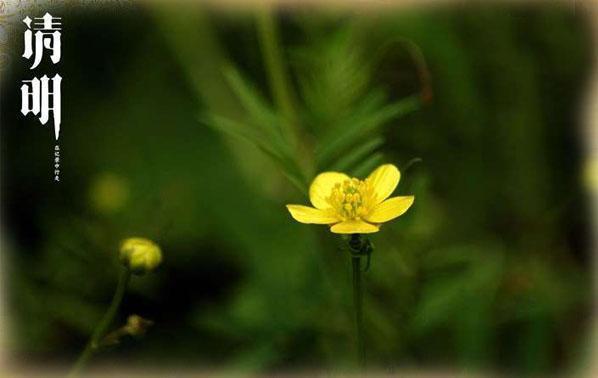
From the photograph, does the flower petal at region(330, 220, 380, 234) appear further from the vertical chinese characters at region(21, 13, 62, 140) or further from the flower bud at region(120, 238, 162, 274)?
the vertical chinese characters at region(21, 13, 62, 140)

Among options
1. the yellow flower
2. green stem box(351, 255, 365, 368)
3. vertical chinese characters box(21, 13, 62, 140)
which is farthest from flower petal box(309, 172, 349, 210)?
vertical chinese characters box(21, 13, 62, 140)

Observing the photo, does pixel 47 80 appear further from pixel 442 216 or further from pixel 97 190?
pixel 442 216

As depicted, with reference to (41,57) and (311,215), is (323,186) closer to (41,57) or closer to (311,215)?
(311,215)

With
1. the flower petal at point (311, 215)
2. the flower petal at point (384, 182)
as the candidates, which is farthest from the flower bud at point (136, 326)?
the flower petal at point (384, 182)

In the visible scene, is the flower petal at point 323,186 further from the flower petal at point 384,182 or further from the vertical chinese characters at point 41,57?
the vertical chinese characters at point 41,57

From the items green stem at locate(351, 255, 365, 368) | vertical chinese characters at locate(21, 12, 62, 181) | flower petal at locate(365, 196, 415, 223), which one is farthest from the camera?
vertical chinese characters at locate(21, 12, 62, 181)

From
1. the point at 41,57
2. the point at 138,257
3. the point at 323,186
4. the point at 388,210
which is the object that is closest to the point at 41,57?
the point at 41,57
